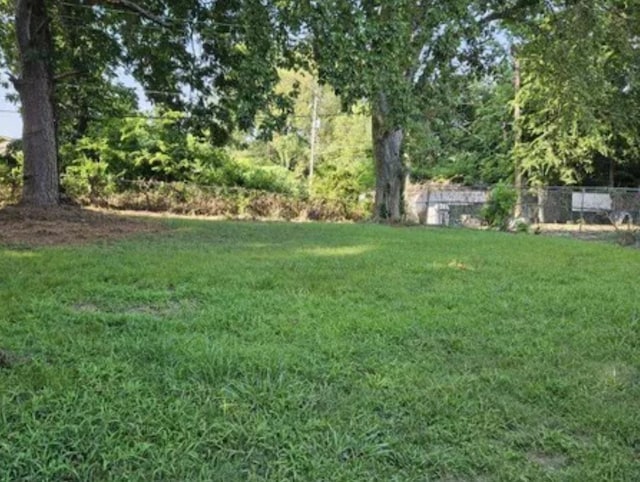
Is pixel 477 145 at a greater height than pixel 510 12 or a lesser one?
lesser

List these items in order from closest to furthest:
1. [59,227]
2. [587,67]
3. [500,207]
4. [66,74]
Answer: [59,227]
[66,74]
[587,67]
[500,207]

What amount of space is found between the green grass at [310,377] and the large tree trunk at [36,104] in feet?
17.8

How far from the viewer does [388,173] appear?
14.7 m

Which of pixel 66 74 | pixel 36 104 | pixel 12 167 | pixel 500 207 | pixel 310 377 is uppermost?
pixel 66 74

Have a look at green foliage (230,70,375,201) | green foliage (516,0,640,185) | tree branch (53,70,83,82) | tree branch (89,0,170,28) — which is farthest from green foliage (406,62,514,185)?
tree branch (89,0,170,28)

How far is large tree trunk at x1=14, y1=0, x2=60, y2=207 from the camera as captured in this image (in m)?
9.46

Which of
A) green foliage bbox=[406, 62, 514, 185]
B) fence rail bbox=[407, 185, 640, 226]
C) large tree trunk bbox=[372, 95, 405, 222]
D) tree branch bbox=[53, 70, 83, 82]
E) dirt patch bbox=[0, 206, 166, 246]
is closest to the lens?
dirt patch bbox=[0, 206, 166, 246]

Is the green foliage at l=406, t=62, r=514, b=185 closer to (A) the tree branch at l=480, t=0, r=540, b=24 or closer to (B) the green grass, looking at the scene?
(A) the tree branch at l=480, t=0, r=540, b=24

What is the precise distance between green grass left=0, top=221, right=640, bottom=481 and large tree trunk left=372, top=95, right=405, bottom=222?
9.96 meters

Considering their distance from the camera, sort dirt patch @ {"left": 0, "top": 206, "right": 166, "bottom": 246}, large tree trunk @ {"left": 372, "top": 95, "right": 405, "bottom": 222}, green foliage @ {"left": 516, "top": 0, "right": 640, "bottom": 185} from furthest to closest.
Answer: large tree trunk @ {"left": 372, "top": 95, "right": 405, "bottom": 222}
green foliage @ {"left": 516, "top": 0, "right": 640, "bottom": 185}
dirt patch @ {"left": 0, "top": 206, "right": 166, "bottom": 246}

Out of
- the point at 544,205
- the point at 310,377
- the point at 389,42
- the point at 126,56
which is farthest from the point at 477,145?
the point at 310,377

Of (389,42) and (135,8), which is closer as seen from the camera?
(389,42)

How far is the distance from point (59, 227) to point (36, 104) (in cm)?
308

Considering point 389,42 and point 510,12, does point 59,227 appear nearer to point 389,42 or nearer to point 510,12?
point 389,42
